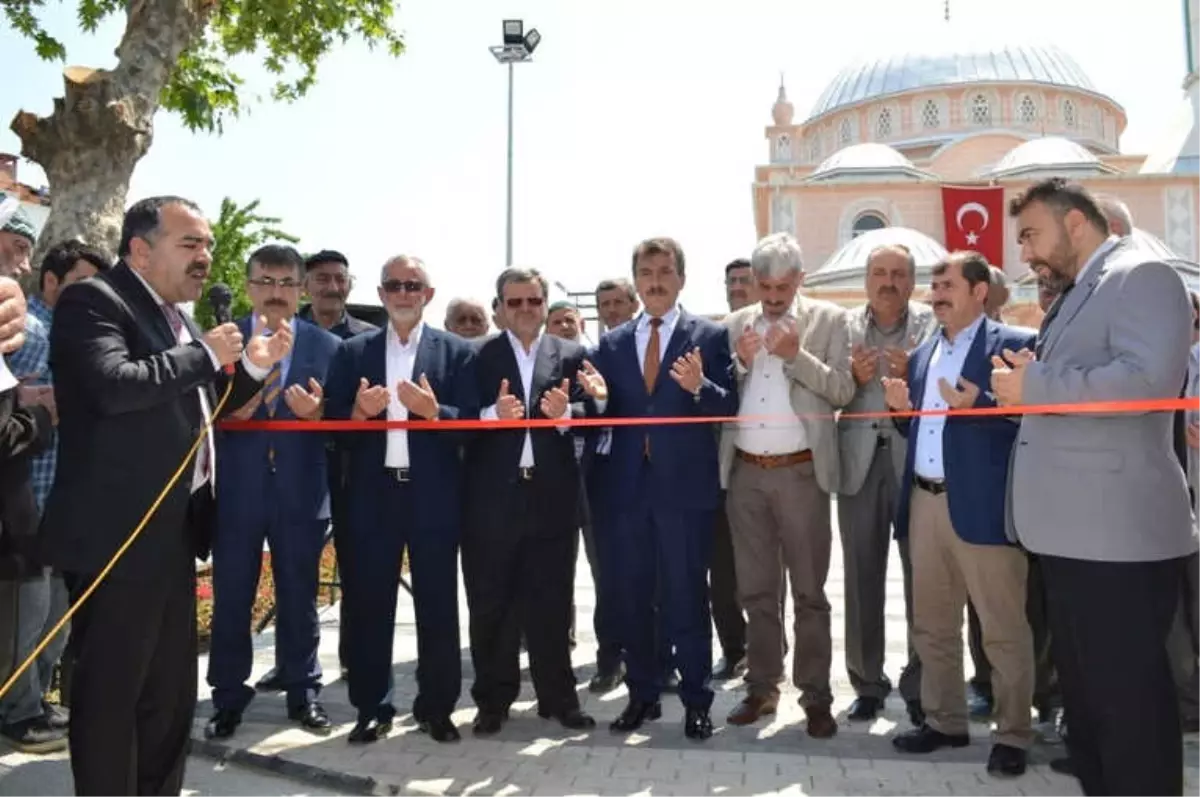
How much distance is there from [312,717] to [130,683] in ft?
Answer: 5.64

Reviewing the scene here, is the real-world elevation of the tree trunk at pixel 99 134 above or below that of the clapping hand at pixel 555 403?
above

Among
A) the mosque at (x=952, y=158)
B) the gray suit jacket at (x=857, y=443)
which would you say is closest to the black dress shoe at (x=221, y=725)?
the gray suit jacket at (x=857, y=443)

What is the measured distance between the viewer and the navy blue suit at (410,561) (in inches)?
187

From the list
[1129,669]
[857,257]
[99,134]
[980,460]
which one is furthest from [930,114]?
[1129,669]

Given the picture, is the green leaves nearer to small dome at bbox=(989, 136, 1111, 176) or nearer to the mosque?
the mosque

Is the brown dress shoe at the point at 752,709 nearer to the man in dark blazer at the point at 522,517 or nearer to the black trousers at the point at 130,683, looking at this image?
the man in dark blazer at the point at 522,517

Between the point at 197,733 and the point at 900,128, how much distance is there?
55.0 meters

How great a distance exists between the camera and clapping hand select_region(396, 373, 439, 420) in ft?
15.0

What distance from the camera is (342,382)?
16.4ft

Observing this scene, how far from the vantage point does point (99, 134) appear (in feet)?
24.1

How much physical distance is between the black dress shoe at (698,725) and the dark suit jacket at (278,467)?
204cm

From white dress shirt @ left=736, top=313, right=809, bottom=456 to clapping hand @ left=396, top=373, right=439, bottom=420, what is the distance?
59.4 inches

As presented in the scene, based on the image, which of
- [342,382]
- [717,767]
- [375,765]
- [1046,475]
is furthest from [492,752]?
[1046,475]

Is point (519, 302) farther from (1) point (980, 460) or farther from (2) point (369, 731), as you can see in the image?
(1) point (980, 460)
